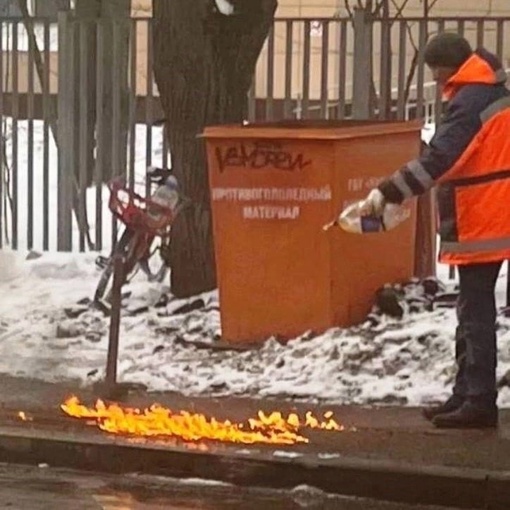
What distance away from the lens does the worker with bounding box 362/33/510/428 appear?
7672 millimetres

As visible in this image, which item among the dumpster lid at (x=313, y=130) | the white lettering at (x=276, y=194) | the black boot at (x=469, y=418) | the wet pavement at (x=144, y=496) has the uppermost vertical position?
the dumpster lid at (x=313, y=130)

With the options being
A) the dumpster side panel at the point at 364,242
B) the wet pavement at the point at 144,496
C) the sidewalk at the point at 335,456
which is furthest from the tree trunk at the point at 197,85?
the wet pavement at the point at 144,496

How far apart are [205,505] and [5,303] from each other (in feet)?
15.1

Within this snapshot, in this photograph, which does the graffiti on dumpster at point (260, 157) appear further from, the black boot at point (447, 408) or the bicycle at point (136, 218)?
the black boot at point (447, 408)

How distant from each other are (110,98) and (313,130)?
3688mm

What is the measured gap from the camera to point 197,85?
10.8 meters

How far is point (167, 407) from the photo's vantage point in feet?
28.0

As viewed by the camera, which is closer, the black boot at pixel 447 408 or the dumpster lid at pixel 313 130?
the black boot at pixel 447 408

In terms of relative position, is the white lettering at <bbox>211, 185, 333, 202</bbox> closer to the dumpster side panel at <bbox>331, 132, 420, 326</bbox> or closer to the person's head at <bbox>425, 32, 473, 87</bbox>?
the dumpster side panel at <bbox>331, 132, 420, 326</bbox>

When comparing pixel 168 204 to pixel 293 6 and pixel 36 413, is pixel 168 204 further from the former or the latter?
pixel 293 6

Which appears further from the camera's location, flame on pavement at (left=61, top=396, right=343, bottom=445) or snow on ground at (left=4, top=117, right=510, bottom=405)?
snow on ground at (left=4, top=117, right=510, bottom=405)

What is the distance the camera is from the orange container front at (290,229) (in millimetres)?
9328

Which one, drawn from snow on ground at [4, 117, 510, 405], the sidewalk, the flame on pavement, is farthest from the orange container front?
the flame on pavement

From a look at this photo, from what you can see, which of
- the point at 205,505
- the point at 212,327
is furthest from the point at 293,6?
the point at 205,505
